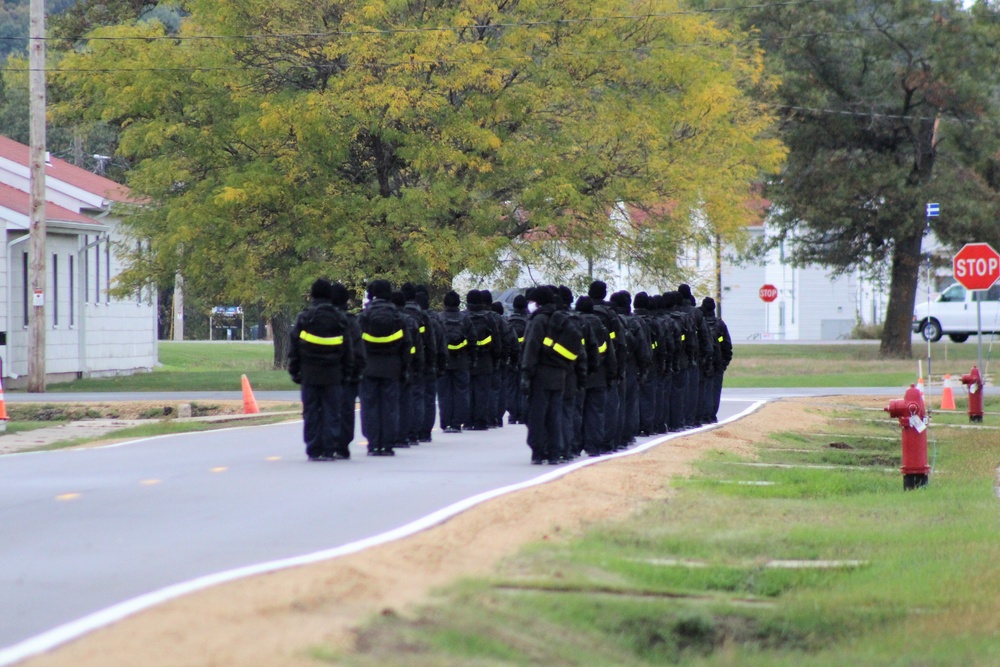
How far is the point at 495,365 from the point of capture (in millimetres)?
20984

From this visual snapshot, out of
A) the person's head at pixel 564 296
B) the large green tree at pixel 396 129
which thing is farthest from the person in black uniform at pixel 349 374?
the large green tree at pixel 396 129

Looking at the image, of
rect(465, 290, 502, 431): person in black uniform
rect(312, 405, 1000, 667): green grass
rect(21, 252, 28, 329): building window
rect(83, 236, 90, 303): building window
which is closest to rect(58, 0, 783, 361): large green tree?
rect(21, 252, 28, 329): building window

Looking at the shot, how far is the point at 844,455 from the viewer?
62.3ft

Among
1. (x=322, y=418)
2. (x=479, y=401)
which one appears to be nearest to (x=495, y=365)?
(x=479, y=401)

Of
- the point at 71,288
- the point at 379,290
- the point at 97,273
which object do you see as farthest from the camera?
the point at 97,273

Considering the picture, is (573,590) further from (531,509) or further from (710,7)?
(710,7)

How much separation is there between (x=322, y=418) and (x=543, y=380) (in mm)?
2460

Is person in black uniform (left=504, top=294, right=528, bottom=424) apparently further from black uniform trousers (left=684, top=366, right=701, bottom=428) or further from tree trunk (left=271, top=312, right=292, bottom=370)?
tree trunk (left=271, top=312, right=292, bottom=370)

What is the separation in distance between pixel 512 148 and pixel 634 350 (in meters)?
13.5

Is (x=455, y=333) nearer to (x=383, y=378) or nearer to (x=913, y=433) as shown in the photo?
(x=383, y=378)

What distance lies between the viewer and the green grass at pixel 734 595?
7180 millimetres

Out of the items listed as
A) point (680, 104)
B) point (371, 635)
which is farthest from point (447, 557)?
point (680, 104)

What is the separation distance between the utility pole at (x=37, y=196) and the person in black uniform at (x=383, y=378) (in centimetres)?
1627

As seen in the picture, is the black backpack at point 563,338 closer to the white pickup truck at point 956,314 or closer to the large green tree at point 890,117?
the large green tree at point 890,117
